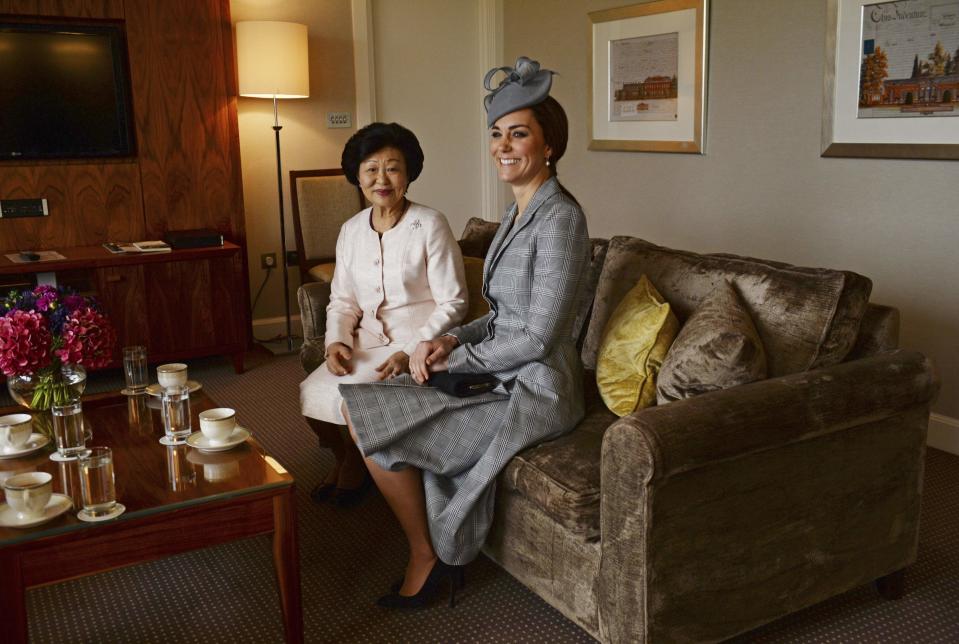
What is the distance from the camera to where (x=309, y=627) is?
2293 millimetres

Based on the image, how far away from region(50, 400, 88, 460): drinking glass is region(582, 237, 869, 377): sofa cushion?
1559 millimetres

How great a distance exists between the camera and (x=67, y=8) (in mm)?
4199

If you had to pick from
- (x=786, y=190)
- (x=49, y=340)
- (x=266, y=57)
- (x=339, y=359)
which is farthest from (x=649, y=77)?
(x=49, y=340)

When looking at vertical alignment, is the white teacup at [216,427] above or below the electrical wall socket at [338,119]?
below

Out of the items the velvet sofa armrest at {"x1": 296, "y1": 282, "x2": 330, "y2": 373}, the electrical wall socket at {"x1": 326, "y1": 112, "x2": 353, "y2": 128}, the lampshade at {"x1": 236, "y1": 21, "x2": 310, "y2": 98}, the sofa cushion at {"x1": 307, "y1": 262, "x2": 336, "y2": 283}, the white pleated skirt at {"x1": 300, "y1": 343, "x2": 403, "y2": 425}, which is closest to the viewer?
the white pleated skirt at {"x1": 300, "y1": 343, "x2": 403, "y2": 425}

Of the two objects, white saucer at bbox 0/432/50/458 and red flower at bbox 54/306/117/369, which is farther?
red flower at bbox 54/306/117/369

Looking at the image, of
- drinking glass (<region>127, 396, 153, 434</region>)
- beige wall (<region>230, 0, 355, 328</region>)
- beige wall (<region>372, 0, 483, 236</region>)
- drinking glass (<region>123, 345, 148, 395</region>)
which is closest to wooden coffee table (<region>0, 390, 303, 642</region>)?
drinking glass (<region>127, 396, 153, 434</region>)

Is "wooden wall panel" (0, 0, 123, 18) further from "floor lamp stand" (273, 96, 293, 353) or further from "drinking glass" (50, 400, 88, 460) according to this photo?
"drinking glass" (50, 400, 88, 460)

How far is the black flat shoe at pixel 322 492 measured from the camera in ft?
9.93

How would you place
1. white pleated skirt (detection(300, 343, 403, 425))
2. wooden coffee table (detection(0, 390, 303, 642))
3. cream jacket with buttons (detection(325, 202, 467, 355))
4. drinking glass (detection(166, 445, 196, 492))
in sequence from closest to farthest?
wooden coffee table (detection(0, 390, 303, 642)) < drinking glass (detection(166, 445, 196, 492)) < white pleated skirt (detection(300, 343, 403, 425)) < cream jacket with buttons (detection(325, 202, 467, 355))

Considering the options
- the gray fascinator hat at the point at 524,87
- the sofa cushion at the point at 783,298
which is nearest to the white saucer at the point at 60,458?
the gray fascinator hat at the point at 524,87

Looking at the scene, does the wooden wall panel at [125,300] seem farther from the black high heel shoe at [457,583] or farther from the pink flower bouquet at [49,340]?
the black high heel shoe at [457,583]

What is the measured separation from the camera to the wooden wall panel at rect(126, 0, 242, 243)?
4.40 metres

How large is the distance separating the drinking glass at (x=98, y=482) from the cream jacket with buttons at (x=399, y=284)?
106 centimetres
